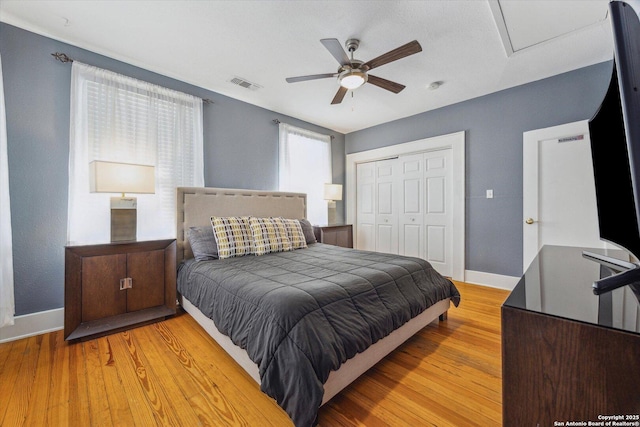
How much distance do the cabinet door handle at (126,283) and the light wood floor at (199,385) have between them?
0.42 m

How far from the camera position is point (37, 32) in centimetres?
227

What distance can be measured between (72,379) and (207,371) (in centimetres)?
83

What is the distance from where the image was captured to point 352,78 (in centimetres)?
230

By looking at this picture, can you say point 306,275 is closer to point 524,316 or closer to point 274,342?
point 274,342

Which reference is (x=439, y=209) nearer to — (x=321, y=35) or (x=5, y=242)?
(x=321, y=35)

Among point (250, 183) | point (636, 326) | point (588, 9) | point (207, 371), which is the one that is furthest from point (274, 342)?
point (588, 9)

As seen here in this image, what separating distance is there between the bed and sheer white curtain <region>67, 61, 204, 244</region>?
48 centimetres

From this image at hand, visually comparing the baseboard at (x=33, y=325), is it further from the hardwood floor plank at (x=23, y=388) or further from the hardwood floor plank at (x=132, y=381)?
the hardwood floor plank at (x=132, y=381)

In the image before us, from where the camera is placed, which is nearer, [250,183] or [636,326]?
[636,326]

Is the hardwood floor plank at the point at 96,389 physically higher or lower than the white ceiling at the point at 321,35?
lower

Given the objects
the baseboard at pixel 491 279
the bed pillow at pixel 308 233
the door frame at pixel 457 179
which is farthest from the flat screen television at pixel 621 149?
the bed pillow at pixel 308 233

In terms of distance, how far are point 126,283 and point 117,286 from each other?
7 cm

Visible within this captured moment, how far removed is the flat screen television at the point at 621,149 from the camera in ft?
2.16

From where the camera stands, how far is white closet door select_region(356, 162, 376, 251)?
16.1ft
